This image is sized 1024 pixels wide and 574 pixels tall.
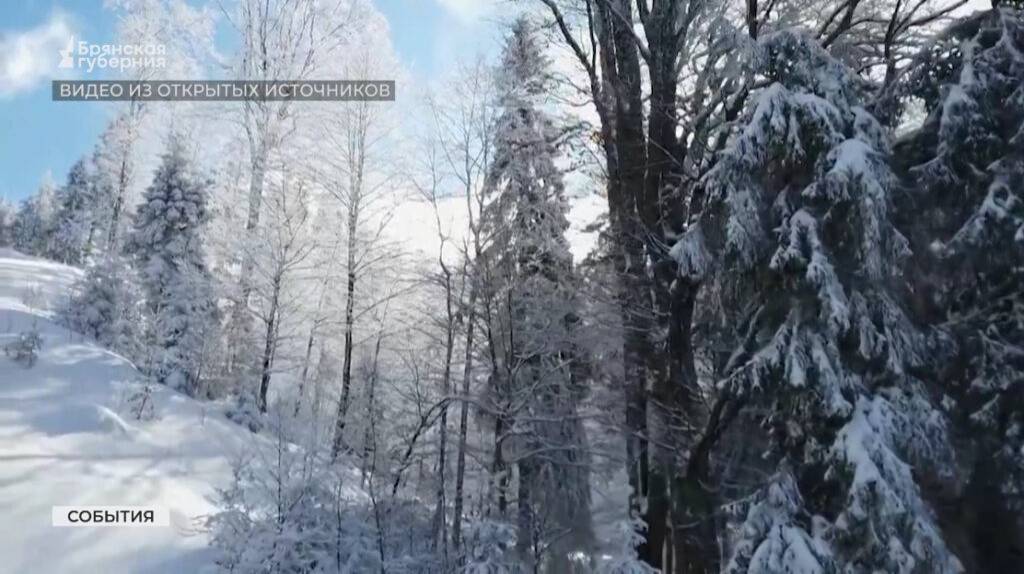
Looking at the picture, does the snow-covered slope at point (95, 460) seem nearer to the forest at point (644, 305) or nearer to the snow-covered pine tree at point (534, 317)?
the forest at point (644, 305)

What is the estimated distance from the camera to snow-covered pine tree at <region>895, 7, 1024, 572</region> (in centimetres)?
441

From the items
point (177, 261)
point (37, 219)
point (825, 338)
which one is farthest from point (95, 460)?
point (37, 219)

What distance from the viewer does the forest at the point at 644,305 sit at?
4.27 meters

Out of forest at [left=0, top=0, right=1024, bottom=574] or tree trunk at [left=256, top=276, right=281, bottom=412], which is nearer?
forest at [left=0, top=0, right=1024, bottom=574]

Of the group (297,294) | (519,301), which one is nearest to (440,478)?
(519,301)

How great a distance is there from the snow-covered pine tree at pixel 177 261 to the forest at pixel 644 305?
0.34 ft

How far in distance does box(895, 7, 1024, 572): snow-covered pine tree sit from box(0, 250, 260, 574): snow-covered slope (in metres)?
5.96

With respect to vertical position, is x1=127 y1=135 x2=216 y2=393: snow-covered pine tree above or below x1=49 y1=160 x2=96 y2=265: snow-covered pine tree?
below

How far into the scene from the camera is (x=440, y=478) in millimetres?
6984
